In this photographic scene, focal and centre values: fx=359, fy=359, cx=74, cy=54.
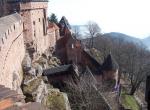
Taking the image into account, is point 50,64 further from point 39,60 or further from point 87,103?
point 87,103

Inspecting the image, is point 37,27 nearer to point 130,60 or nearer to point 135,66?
point 130,60

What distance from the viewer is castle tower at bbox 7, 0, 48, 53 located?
2698 centimetres

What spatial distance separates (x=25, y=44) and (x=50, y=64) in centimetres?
769

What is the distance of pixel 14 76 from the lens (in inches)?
779

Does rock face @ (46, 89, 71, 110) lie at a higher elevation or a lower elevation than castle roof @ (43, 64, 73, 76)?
higher

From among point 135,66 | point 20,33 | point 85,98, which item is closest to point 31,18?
point 20,33

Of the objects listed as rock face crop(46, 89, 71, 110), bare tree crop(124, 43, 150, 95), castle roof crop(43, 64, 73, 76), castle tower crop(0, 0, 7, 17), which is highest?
castle tower crop(0, 0, 7, 17)

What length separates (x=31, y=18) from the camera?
2847 centimetres

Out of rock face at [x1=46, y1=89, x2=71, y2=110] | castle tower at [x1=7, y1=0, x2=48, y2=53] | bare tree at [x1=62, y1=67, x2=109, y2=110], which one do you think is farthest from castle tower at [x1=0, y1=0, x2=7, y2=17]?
rock face at [x1=46, y1=89, x2=71, y2=110]

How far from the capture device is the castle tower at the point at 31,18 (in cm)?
2698

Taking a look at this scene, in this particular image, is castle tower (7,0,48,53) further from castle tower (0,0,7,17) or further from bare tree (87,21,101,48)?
bare tree (87,21,101,48)

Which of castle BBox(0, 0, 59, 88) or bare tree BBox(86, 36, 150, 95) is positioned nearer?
castle BBox(0, 0, 59, 88)

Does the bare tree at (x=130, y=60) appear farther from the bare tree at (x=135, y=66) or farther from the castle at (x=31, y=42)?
the castle at (x=31, y=42)

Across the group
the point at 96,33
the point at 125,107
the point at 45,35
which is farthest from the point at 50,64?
the point at 96,33
